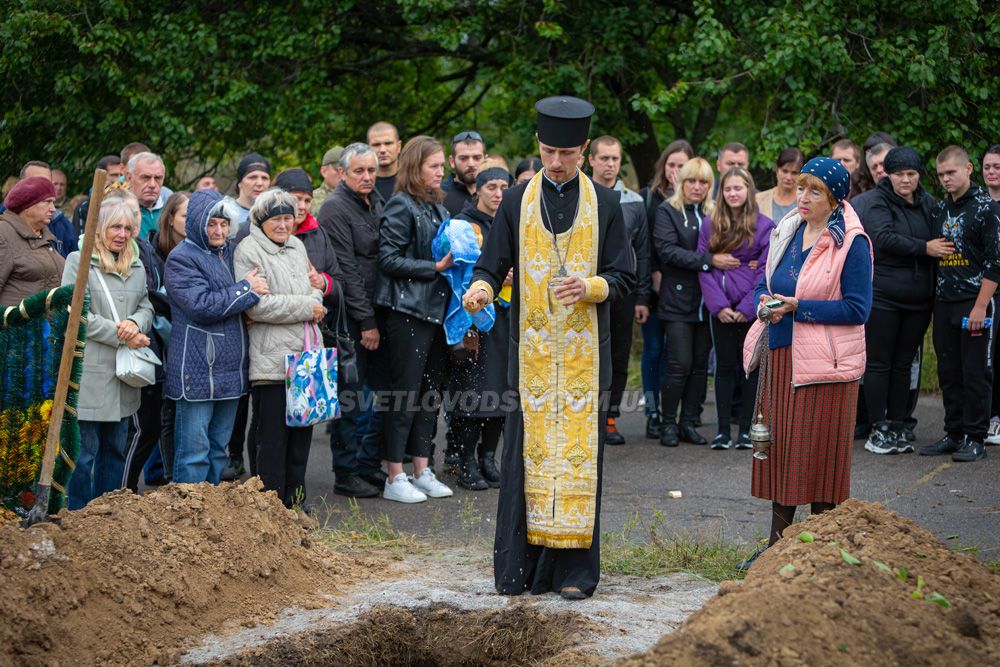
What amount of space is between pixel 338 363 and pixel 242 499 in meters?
1.72

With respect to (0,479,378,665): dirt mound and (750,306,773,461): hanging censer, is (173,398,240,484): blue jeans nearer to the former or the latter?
(0,479,378,665): dirt mound

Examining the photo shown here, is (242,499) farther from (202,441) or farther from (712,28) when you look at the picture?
(712,28)

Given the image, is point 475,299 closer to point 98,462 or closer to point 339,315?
point 339,315

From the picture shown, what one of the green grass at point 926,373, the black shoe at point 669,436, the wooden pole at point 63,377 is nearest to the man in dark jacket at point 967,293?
the black shoe at point 669,436

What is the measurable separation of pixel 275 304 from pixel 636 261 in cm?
345

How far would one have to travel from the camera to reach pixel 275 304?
755cm

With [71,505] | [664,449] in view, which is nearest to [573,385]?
[71,505]

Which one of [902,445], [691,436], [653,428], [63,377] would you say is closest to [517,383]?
[63,377]

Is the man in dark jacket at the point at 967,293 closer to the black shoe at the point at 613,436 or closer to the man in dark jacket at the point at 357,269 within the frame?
the black shoe at the point at 613,436

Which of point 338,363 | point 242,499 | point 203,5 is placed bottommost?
point 242,499

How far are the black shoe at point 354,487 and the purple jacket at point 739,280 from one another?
3.17 m

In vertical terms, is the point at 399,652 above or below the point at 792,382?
below

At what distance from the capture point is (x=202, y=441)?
7.54 metres

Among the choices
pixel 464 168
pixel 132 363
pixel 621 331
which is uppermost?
pixel 464 168
